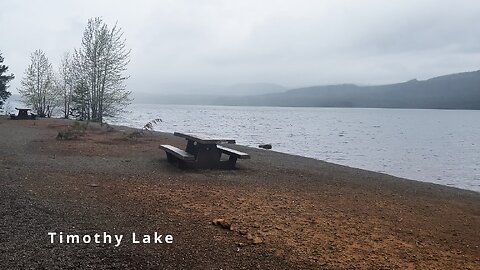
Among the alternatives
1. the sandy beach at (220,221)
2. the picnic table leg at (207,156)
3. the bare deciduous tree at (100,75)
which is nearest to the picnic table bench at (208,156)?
the picnic table leg at (207,156)

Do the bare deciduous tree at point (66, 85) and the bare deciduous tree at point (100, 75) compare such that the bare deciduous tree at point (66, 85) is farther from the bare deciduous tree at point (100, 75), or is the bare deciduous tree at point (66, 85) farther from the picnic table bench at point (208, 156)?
the picnic table bench at point (208, 156)

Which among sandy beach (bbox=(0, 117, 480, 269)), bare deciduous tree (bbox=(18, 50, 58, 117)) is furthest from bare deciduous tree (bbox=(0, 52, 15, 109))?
sandy beach (bbox=(0, 117, 480, 269))

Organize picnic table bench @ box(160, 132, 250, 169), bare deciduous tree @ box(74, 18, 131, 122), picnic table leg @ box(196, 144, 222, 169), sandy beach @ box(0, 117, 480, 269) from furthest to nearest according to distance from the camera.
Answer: bare deciduous tree @ box(74, 18, 131, 122) → picnic table leg @ box(196, 144, 222, 169) → picnic table bench @ box(160, 132, 250, 169) → sandy beach @ box(0, 117, 480, 269)

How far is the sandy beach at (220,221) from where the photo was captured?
4.90 m

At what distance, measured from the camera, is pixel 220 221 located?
623 cm

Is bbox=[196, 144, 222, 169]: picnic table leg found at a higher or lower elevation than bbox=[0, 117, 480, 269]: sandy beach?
higher

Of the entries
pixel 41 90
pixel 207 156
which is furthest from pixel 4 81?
pixel 207 156

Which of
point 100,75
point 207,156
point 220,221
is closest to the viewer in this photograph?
point 220,221

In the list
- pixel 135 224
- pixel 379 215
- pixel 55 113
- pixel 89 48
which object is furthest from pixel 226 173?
pixel 55 113

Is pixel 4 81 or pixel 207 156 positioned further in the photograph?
pixel 4 81

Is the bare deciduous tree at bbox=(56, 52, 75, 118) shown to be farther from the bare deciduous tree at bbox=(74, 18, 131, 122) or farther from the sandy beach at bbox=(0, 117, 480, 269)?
the sandy beach at bbox=(0, 117, 480, 269)

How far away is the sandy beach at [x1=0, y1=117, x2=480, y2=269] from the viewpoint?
4898 mm

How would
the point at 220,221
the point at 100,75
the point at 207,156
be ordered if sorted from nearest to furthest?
the point at 220,221 → the point at 207,156 → the point at 100,75

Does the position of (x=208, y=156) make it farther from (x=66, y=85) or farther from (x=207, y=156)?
(x=66, y=85)
